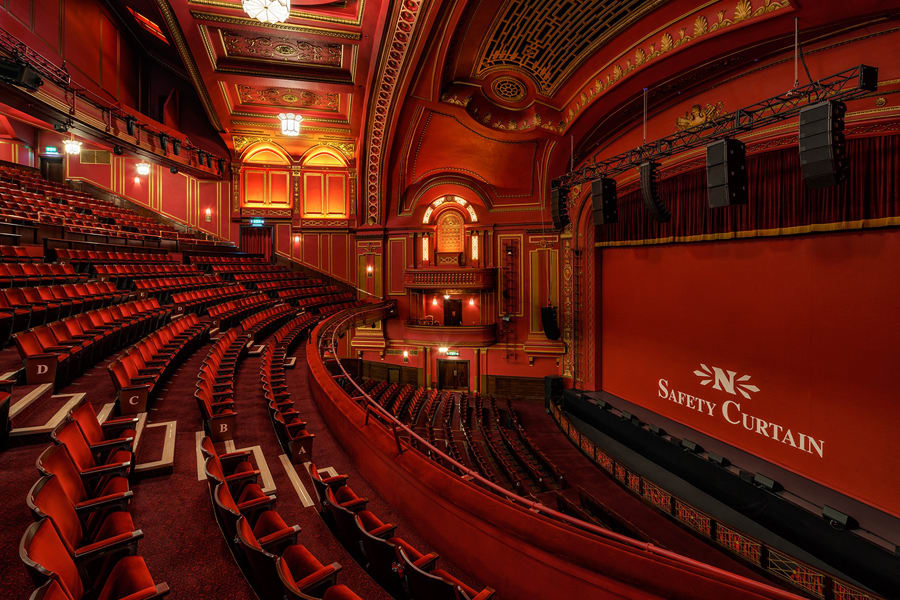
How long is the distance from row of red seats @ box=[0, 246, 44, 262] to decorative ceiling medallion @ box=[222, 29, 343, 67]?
3.38 meters

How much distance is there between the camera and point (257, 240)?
870 centimetres

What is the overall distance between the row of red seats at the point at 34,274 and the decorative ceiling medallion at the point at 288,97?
4.45m

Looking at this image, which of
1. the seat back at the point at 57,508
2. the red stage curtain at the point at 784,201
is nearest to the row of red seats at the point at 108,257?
the seat back at the point at 57,508

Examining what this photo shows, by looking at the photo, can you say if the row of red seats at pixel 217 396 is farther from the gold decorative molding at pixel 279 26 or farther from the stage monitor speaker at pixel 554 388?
the stage monitor speaker at pixel 554 388

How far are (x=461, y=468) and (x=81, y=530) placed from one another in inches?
44.5

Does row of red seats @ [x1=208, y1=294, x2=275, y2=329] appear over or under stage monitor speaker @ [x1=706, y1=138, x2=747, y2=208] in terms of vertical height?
under

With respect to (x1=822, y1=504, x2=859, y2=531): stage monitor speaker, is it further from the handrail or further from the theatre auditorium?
the handrail

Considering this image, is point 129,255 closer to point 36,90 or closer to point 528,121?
point 36,90

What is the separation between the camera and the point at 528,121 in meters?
6.21

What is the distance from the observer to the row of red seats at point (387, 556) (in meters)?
1.18

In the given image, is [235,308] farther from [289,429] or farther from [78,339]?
[289,429]

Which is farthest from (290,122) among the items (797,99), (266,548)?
(266,548)

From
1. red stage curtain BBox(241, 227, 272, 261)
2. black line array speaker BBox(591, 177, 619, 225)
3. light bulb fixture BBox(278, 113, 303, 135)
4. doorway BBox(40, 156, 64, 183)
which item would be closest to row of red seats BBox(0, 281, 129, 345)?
light bulb fixture BBox(278, 113, 303, 135)

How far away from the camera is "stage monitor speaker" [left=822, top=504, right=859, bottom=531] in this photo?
2.81 meters
